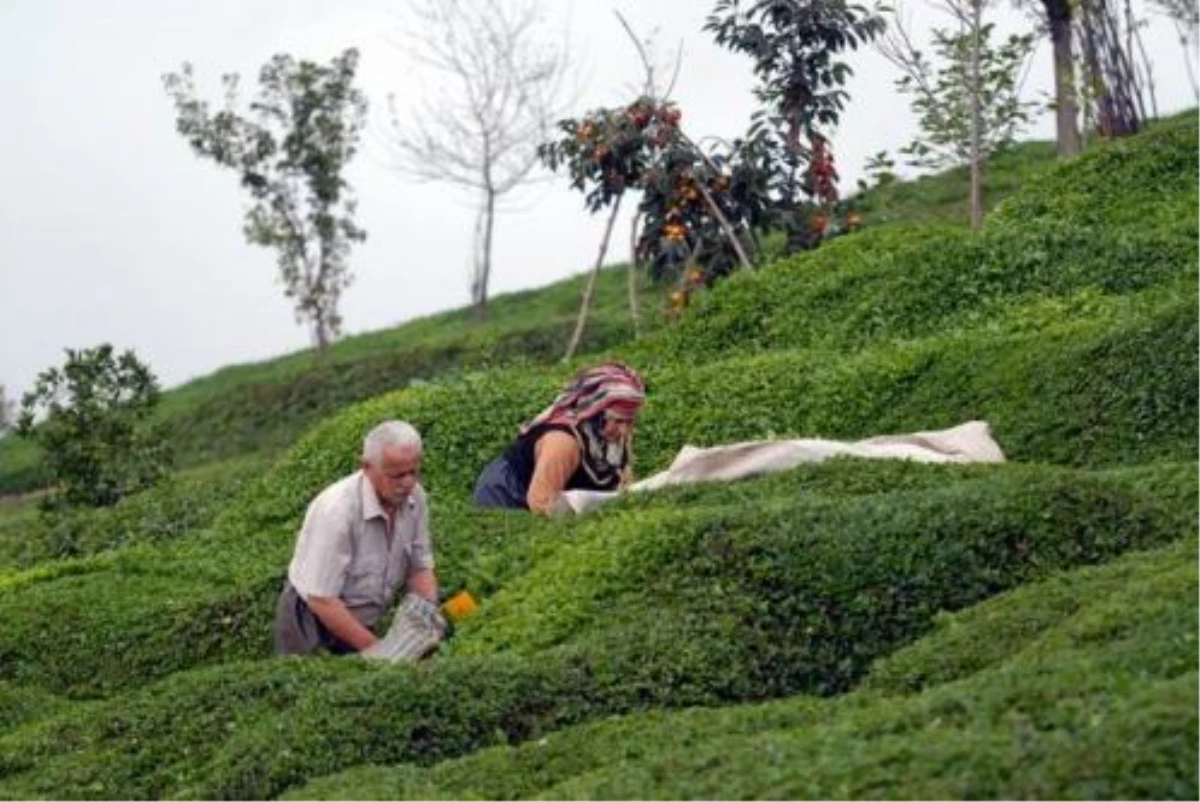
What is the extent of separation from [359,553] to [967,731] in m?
4.68

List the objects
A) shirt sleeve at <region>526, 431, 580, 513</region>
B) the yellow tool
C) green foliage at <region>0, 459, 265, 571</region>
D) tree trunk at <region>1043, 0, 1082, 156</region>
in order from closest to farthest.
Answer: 1. the yellow tool
2. shirt sleeve at <region>526, 431, 580, 513</region>
3. green foliage at <region>0, 459, 265, 571</region>
4. tree trunk at <region>1043, 0, 1082, 156</region>

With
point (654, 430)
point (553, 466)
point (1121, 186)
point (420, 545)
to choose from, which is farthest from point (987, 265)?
point (420, 545)

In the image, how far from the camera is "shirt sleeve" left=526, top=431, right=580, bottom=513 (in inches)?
489

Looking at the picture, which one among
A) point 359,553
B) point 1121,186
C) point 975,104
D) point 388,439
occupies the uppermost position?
point 975,104

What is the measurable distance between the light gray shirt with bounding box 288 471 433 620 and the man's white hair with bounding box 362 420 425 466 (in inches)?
5.6

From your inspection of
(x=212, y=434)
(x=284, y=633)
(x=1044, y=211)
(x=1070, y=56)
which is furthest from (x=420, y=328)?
(x=284, y=633)

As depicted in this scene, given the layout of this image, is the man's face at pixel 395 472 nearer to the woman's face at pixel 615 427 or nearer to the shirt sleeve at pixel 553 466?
the shirt sleeve at pixel 553 466

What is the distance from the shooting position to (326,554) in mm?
10305

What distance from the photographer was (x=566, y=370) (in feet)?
56.2

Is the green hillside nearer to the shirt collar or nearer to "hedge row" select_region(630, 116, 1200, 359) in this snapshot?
"hedge row" select_region(630, 116, 1200, 359)

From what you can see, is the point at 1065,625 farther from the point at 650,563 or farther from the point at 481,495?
the point at 481,495

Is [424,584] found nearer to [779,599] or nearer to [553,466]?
[553,466]

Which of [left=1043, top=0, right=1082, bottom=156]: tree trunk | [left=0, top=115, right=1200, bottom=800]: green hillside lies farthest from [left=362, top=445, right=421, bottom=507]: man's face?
[left=1043, top=0, right=1082, bottom=156]: tree trunk

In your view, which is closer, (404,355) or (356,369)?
(404,355)
